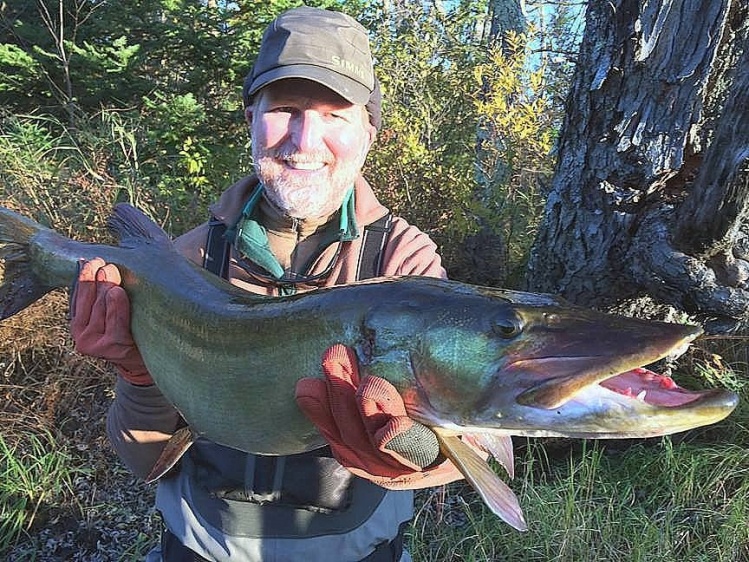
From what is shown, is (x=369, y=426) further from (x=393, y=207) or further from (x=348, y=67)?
(x=393, y=207)

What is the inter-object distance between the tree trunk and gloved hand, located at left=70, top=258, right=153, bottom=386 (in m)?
1.93

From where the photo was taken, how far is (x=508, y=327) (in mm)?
1102

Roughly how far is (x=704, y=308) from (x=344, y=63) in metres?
1.58

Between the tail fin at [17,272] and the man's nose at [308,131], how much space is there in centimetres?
102

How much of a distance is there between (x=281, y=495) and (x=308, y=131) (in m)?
1.10

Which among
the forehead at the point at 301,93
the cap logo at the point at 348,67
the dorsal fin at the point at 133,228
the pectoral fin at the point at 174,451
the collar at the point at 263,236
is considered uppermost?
the cap logo at the point at 348,67

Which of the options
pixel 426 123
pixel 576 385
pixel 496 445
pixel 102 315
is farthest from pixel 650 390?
pixel 426 123

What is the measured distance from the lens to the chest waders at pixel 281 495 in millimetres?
1737

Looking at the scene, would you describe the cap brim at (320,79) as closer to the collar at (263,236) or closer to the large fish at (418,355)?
the collar at (263,236)

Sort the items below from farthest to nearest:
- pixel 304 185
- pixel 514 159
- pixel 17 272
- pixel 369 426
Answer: pixel 514 159
pixel 17 272
pixel 304 185
pixel 369 426

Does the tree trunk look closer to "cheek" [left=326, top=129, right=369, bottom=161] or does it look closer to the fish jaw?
"cheek" [left=326, top=129, right=369, bottom=161]

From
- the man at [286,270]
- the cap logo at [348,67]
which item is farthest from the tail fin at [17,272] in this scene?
the cap logo at [348,67]

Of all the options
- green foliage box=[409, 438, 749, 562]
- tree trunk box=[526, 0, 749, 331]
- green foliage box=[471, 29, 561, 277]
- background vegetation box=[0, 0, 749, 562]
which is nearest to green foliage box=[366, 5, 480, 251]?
background vegetation box=[0, 0, 749, 562]

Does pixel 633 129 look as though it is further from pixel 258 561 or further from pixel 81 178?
pixel 81 178
